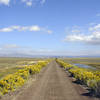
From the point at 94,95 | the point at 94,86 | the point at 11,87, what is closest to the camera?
the point at 94,95

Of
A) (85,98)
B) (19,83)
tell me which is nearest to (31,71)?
(19,83)

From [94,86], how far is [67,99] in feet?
12.2

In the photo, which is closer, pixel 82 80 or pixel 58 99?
pixel 58 99

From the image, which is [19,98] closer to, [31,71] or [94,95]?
[94,95]

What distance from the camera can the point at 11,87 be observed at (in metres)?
14.1

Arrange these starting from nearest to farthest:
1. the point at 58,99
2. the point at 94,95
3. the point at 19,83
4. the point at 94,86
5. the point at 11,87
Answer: the point at 58,99
the point at 94,95
the point at 94,86
the point at 11,87
the point at 19,83

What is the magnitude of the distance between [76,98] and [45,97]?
2.70m

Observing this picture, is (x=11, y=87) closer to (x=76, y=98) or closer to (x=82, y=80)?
(x=76, y=98)

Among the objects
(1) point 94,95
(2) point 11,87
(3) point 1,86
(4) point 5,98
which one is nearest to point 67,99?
(1) point 94,95

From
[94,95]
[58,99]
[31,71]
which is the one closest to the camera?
[58,99]

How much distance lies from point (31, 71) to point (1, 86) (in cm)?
Answer: 1427

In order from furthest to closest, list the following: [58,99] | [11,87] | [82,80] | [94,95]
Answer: [82,80] < [11,87] < [94,95] < [58,99]

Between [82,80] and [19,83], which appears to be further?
[82,80]

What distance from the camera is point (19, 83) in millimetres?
15883
